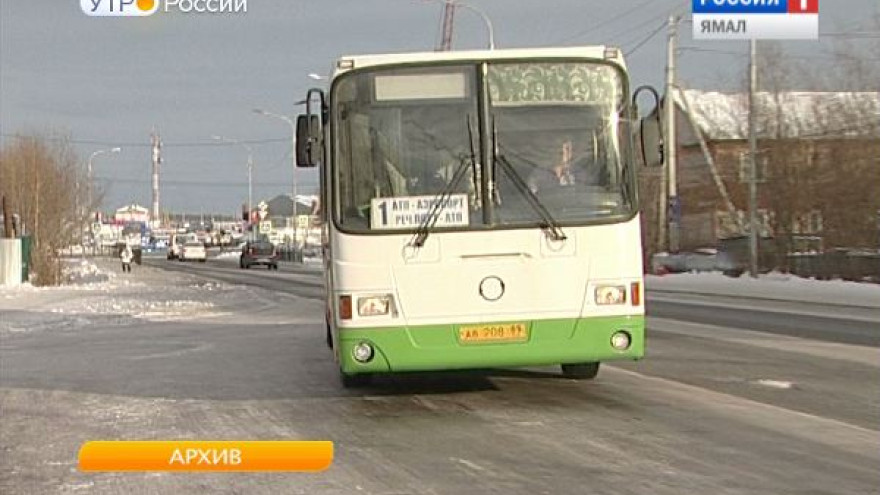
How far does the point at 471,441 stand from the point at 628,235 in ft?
7.66

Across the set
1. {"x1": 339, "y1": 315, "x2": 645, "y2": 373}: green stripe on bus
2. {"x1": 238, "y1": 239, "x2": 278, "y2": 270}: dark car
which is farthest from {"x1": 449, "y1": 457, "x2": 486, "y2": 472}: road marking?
{"x1": 238, "y1": 239, "x2": 278, "y2": 270}: dark car

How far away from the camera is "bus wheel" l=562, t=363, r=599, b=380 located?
34.3 ft

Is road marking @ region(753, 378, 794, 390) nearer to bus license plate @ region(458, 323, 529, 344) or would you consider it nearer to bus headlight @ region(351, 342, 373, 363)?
bus license plate @ region(458, 323, 529, 344)

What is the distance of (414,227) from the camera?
28.0 feet

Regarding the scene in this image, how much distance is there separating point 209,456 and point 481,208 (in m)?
3.56

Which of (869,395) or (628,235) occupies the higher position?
(628,235)

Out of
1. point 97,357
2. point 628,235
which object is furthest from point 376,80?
point 97,357

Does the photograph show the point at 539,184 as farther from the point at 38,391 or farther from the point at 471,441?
the point at 38,391

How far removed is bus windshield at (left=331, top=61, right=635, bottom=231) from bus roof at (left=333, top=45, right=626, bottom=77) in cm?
7

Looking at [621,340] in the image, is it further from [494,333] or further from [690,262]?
[690,262]

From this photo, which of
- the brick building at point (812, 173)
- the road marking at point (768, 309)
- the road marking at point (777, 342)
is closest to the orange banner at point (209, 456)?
the road marking at point (777, 342)

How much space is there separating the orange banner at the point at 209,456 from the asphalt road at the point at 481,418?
1.02ft

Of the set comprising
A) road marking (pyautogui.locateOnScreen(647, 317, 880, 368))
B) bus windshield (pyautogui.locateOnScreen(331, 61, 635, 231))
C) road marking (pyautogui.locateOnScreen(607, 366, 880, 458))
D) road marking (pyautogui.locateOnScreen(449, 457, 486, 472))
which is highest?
bus windshield (pyautogui.locateOnScreen(331, 61, 635, 231))

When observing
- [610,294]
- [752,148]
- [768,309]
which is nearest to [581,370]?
[610,294]
